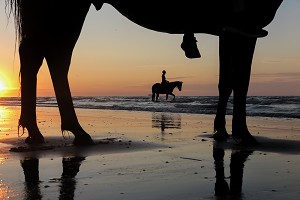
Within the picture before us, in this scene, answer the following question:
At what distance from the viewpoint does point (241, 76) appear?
18.3 feet

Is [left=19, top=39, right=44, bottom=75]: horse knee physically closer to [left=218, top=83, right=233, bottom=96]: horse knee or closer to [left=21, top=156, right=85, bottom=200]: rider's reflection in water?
[left=21, top=156, right=85, bottom=200]: rider's reflection in water

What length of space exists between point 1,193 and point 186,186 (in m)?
1.22

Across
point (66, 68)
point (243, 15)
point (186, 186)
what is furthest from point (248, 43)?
point (186, 186)

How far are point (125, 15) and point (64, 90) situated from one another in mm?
1258

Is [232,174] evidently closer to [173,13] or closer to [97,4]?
[173,13]

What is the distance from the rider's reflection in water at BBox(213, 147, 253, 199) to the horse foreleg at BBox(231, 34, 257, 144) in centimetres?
53

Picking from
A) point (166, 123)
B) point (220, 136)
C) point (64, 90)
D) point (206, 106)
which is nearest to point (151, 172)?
point (64, 90)

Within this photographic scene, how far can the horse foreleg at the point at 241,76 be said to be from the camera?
5.51 meters

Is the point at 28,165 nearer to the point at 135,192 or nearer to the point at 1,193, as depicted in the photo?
the point at 1,193

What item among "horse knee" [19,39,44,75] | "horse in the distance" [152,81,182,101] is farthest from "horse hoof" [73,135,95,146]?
"horse in the distance" [152,81,182,101]

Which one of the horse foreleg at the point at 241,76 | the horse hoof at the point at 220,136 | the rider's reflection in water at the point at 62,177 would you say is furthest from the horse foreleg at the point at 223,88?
the rider's reflection in water at the point at 62,177

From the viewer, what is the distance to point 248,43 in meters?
5.51

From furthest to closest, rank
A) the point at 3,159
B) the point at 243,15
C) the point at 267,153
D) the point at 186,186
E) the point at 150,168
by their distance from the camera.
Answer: the point at 243,15
the point at 267,153
the point at 3,159
the point at 150,168
the point at 186,186

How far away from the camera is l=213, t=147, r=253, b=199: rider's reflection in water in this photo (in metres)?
3.00
